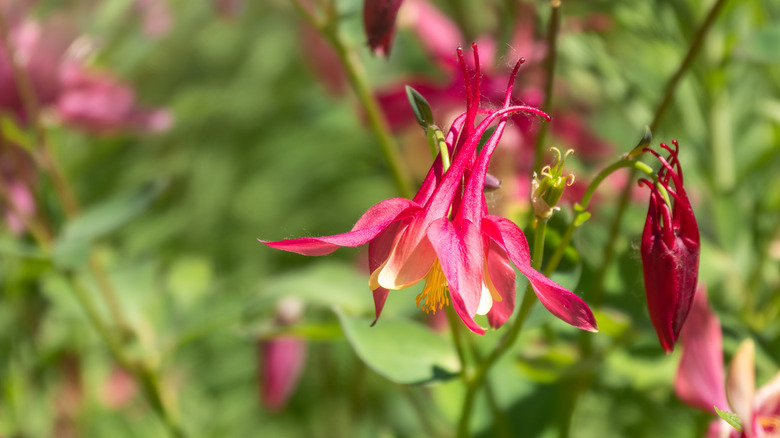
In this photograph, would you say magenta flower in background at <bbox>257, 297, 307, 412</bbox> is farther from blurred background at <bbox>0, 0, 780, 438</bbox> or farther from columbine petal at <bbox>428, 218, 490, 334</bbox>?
columbine petal at <bbox>428, 218, 490, 334</bbox>

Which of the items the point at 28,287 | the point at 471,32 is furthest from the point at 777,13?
the point at 28,287

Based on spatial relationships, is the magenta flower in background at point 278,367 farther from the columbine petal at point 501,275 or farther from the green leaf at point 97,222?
the columbine petal at point 501,275

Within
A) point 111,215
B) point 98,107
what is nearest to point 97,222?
point 111,215

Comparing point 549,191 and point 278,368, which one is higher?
point 549,191

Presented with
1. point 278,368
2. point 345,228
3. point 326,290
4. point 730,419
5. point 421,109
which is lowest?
point 345,228

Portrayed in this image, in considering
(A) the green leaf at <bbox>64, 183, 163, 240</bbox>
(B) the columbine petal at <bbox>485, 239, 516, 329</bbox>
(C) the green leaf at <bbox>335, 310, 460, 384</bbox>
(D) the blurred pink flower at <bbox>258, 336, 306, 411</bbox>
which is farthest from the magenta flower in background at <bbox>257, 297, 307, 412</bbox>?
(B) the columbine petal at <bbox>485, 239, 516, 329</bbox>

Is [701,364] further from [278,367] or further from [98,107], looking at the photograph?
[98,107]

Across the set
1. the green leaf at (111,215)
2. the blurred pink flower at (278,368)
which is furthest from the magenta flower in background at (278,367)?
the green leaf at (111,215)

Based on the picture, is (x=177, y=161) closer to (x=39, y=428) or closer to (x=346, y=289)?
(x=39, y=428)

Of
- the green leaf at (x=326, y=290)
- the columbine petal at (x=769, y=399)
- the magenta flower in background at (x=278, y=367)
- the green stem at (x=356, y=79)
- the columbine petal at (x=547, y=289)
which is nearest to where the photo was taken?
the columbine petal at (x=547, y=289)
